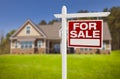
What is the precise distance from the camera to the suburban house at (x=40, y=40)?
17.6 feet

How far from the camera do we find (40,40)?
20.7 feet

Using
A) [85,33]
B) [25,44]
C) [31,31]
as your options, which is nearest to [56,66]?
[25,44]

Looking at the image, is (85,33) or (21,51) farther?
(21,51)

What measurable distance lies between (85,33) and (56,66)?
317cm

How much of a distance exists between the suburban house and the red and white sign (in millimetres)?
3405

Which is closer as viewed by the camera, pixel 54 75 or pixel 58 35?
pixel 54 75

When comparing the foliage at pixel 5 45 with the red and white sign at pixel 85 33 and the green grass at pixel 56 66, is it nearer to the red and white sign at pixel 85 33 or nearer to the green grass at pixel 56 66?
the green grass at pixel 56 66

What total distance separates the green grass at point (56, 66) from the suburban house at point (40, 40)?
0.31 metres

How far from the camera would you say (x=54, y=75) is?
4.58 metres

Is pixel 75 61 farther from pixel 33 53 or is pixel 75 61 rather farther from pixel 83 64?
pixel 33 53

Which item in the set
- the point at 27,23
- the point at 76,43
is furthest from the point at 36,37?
the point at 76,43

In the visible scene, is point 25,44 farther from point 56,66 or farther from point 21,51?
point 56,66

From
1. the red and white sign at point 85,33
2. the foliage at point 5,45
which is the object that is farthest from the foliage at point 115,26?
the red and white sign at point 85,33

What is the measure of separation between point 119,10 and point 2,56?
2.21m
